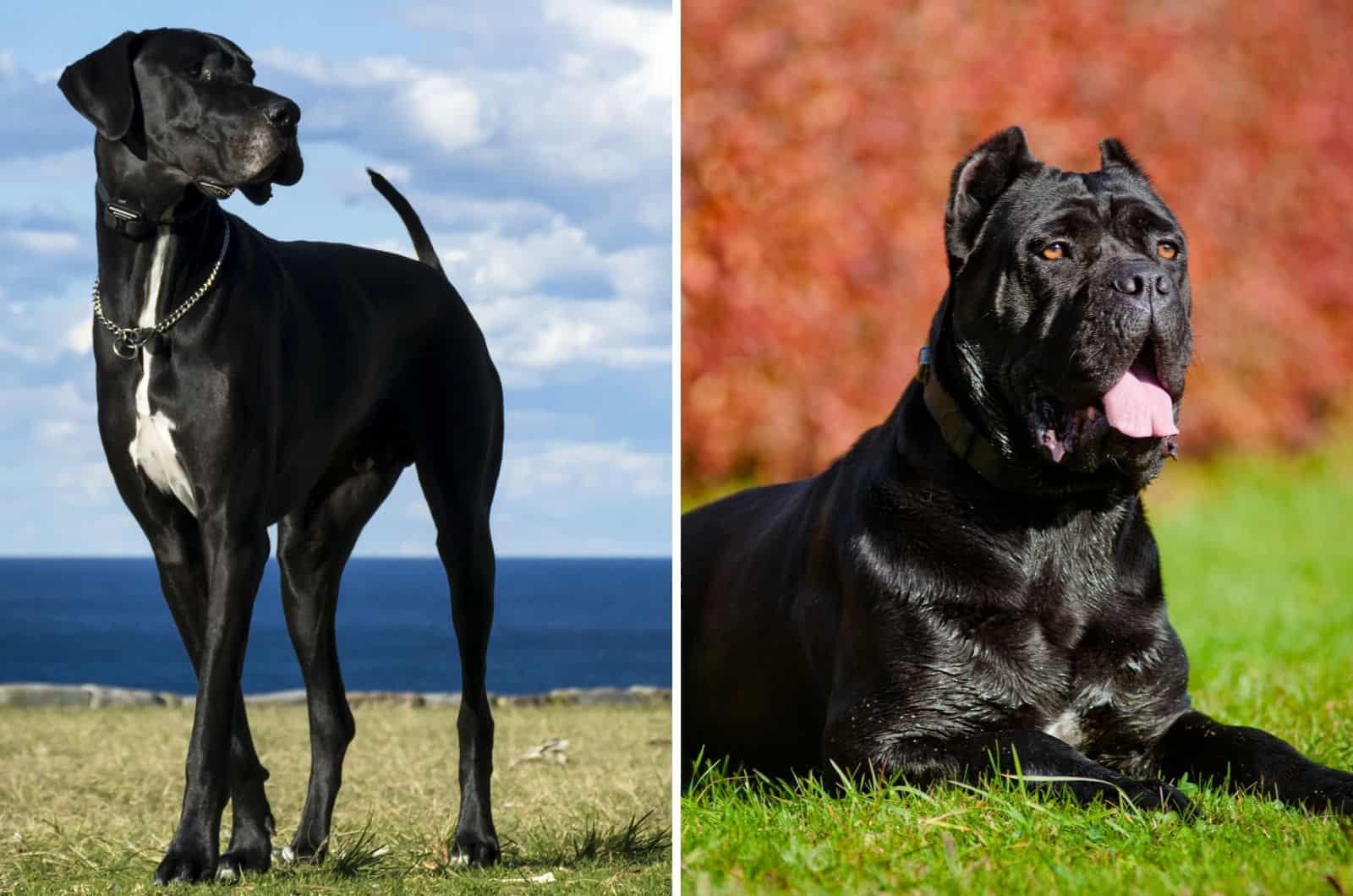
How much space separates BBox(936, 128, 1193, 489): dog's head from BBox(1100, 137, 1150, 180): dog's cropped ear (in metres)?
0.11

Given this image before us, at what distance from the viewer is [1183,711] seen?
9.67ft

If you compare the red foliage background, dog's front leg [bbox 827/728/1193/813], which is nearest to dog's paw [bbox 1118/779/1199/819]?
dog's front leg [bbox 827/728/1193/813]

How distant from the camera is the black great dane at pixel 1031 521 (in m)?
2.76

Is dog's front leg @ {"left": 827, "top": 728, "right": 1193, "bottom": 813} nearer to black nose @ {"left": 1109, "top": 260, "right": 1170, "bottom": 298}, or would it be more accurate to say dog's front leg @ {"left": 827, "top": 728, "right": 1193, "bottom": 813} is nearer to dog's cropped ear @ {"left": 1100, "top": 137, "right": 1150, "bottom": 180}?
black nose @ {"left": 1109, "top": 260, "right": 1170, "bottom": 298}

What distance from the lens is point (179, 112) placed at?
2893mm

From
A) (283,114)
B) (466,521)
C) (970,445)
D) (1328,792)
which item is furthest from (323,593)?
(1328,792)

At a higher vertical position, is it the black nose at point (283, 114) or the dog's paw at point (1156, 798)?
the black nose at point (283, 114)

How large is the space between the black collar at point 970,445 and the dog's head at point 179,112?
1.31m

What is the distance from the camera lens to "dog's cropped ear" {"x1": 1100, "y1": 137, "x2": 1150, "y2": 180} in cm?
310

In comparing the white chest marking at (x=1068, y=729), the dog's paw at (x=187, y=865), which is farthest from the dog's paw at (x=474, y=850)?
the white chest marking at (x=1068, y=729)

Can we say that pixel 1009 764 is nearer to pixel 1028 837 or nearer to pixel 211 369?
pixel 1028 837

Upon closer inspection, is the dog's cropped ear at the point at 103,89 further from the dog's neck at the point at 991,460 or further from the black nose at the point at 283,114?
the dog's neck at the point at 991,460

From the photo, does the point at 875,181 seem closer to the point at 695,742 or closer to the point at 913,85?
the point at 913,85

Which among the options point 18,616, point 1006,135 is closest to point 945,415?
point 1006,135
